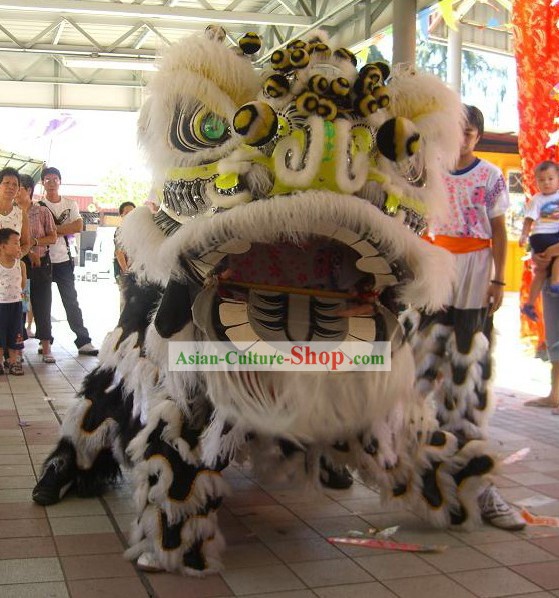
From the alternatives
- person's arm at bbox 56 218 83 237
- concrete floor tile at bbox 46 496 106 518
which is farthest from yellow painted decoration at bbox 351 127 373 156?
person's arm at bbox 56 218 83 237

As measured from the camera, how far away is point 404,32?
25.2 feet

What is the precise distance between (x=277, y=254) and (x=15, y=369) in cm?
454

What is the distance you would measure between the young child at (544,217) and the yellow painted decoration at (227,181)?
4.28 metres

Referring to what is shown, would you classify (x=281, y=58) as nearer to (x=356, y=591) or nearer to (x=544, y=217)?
(x=356, y=591)

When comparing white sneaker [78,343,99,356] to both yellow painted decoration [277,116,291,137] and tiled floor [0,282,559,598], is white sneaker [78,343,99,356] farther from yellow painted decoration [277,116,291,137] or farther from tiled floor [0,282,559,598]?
yellow painted decoration [277,116,291,137]

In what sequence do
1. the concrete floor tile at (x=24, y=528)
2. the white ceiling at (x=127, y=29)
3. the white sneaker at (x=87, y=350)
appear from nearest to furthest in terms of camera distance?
the concrete floor tile at (x=24, y=528) < the white sneaker at (x=87, y=350) < the white ceiling at (x=127, y=29)

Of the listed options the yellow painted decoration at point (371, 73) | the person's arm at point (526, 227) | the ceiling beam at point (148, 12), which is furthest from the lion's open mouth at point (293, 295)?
the ceiling beam at point (148, 12)

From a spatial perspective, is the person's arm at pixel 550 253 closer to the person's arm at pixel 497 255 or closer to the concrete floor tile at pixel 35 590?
the person's arm at pixel 497 255

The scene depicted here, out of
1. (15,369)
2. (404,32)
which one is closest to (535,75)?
(404,32)

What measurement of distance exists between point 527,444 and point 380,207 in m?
2.62

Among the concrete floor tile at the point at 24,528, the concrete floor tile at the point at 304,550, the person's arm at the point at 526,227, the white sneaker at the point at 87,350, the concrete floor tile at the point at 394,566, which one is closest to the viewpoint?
the concrete floor tile at the point at 394,566

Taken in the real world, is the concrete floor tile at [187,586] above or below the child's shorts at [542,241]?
below

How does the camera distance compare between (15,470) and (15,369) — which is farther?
(15,369)

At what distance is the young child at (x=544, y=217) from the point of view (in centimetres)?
630
